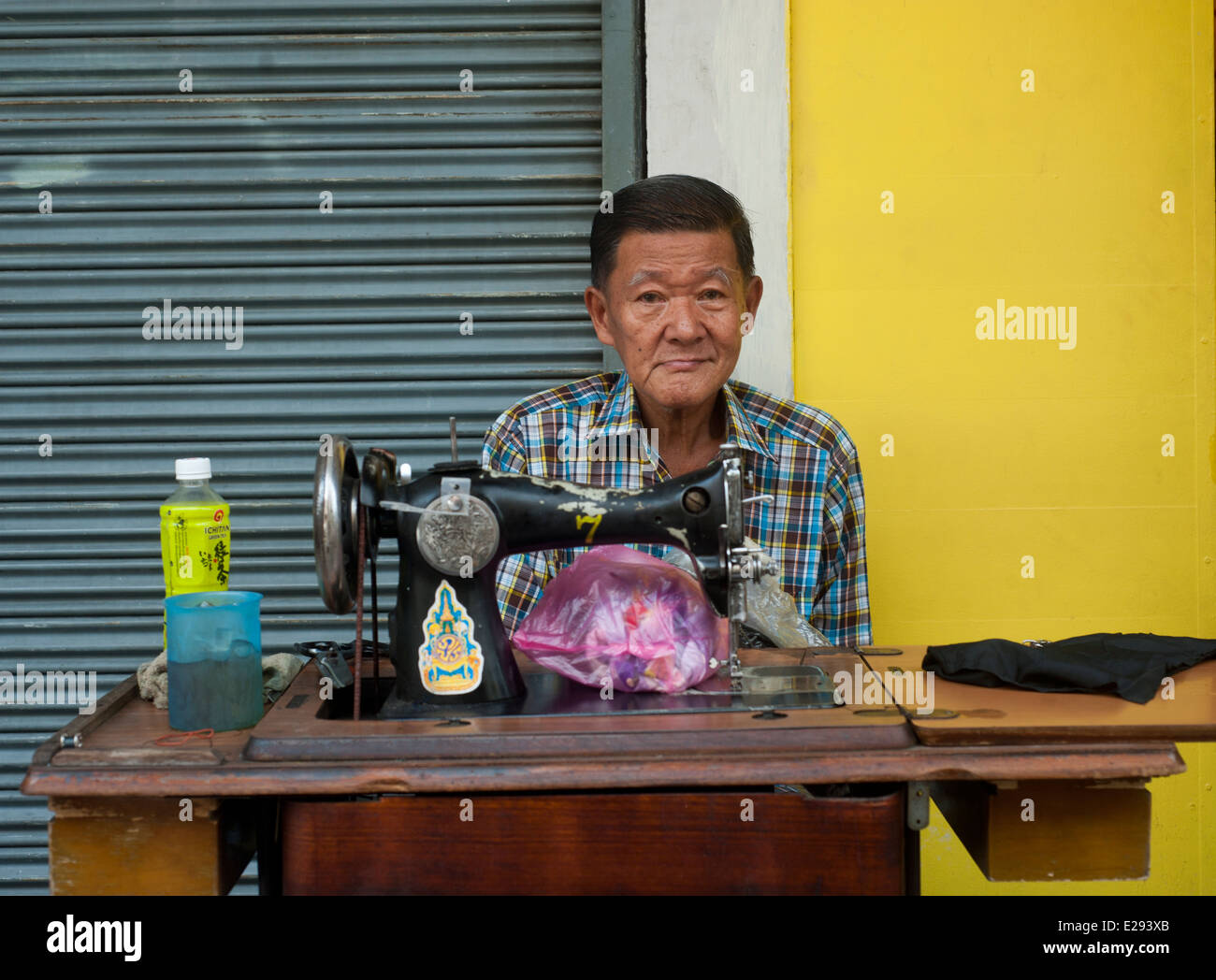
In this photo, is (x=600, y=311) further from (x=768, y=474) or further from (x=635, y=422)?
(x=768, y=474)

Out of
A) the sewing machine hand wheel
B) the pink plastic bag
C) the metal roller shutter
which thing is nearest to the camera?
the sewing machine hand wheel

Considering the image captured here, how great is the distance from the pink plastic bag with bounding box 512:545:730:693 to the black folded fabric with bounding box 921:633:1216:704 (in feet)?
1.22

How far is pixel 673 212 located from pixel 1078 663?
1274 mm

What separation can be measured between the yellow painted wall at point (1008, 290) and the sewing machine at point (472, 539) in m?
1.40

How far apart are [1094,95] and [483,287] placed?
1.73 meters

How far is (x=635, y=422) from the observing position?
2.65 metres

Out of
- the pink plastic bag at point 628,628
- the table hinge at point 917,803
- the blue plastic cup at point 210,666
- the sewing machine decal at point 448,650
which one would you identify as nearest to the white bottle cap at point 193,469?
the blue plastic cup at point 210,666

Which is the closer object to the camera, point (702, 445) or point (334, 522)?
point (334, 522)

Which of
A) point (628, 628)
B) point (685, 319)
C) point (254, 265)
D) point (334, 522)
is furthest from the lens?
point (254, 265)

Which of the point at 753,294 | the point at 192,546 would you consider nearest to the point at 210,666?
the point at 192,546

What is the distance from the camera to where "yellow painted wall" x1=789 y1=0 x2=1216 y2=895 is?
303 cm

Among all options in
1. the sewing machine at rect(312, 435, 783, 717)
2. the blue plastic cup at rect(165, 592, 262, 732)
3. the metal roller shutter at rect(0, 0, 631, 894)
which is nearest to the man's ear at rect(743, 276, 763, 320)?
the metal roller shutter at rect(0, 0, 631, 894)

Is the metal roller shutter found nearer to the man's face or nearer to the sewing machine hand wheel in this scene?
the man's face

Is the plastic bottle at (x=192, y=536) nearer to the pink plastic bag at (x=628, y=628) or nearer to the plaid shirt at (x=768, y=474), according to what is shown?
the pink plastic bag at (x=628, y=628)
